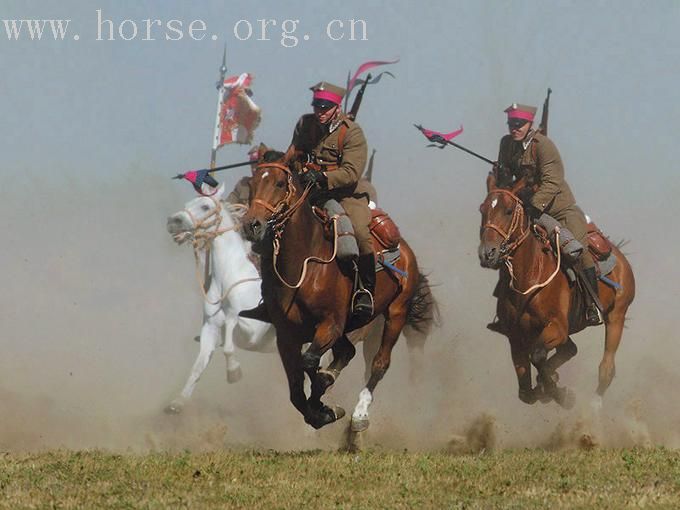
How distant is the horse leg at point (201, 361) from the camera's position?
2020cm

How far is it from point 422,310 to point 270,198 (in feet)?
14.7

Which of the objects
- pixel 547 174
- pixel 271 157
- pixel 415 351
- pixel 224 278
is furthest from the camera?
pixel 224 278

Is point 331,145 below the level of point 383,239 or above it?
above

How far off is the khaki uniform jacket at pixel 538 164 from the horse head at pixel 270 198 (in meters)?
3.55

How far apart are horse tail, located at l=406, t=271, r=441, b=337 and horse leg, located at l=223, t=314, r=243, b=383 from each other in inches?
135

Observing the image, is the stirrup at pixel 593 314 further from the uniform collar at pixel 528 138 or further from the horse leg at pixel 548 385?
the uniform collar at pixel 528 138

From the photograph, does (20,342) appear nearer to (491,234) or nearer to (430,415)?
(430,415)

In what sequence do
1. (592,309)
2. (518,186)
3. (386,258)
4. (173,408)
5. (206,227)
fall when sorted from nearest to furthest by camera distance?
(386,258) → (518,186) → (592,309) → (173,408) → (206,227)

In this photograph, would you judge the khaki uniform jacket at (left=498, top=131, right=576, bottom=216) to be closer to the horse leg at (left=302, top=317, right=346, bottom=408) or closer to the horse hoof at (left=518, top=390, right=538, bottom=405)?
the horse hoof at (left=518, top=390, right=538, bottom=405)

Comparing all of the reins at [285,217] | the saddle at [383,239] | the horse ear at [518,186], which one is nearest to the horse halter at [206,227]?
the saddle at [383,239]

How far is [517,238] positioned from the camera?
16.9 meters

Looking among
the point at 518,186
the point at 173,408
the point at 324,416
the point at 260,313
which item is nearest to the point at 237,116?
the point at 173,408

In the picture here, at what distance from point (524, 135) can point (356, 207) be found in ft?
7.76

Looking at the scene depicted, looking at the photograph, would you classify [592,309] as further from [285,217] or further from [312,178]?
[285,217]
